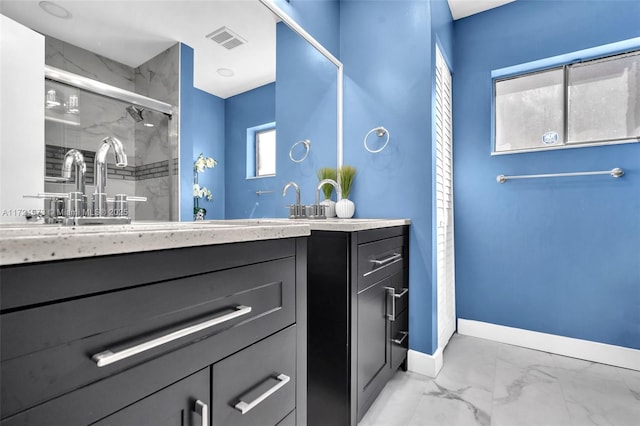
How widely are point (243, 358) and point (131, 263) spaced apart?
366mm

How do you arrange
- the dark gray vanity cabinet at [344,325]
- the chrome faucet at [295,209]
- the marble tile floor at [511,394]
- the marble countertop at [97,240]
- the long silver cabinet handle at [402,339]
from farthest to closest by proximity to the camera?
the chrome faucet at [295,209], the long silver cabinet handle at [402,339], the marble tile floor at [511,394], the dark gray vanity cabinet at [344,325], the marble countertop at [97,240]

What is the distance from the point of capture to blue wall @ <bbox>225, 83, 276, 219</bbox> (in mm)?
1346

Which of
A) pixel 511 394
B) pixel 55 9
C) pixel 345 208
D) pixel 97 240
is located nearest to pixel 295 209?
pixel 345 208

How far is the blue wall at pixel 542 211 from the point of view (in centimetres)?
199

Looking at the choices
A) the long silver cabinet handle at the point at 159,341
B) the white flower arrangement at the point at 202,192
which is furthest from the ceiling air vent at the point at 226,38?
the long silver cabinet handle at the point at 159,341

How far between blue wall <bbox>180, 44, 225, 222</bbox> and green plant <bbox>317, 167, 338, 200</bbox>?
3.07ft

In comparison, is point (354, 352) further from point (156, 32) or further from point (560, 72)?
point (560, 72)

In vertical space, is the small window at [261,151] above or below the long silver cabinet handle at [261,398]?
above

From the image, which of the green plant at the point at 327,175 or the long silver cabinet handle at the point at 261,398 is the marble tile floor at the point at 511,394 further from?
the green plant at the point at 327,175

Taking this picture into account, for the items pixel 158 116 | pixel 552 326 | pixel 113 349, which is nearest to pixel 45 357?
pixel 113 349

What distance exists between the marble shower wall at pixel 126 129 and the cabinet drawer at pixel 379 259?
79cm

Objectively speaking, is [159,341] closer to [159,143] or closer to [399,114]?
[159,143]

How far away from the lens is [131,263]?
52 centimetres

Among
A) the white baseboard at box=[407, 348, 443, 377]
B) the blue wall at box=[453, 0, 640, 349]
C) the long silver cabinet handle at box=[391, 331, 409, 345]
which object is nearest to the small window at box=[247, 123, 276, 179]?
the long silver cabinet handle at box=[391, 331, 409, 345]
